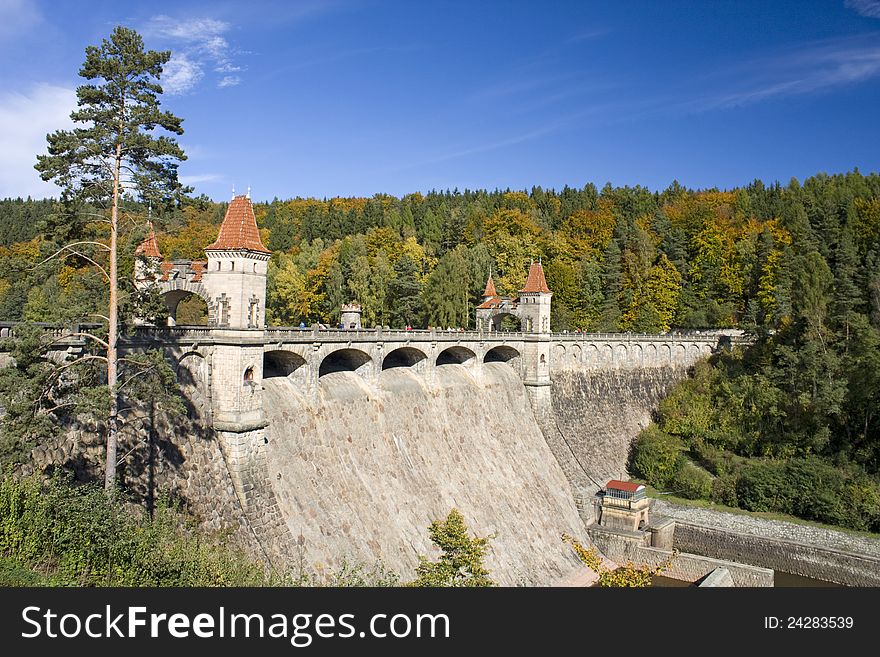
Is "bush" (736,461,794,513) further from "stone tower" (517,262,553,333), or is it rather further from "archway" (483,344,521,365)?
"archway" (483,344,521,365)

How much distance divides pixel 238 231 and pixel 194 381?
5.70 metres

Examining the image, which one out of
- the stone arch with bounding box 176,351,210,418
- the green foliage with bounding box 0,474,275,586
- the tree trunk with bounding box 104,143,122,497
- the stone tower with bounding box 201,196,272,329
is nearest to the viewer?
the green foliage with bounding box 0,474,275,586

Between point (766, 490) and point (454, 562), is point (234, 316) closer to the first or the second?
point (454, 562)

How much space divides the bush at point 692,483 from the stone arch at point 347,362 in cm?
2460

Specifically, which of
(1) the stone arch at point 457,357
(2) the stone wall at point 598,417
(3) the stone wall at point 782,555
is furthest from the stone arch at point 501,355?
(3) the stone wall at point 782,555

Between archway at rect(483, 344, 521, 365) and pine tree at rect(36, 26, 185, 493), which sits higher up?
pine tree at rect(36, 26, 185, 493)

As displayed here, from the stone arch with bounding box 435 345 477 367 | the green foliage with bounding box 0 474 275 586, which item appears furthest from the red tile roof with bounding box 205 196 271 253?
the stone arch with bounding box 435 345 477 367

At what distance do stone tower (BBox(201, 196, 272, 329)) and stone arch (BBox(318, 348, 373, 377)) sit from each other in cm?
824

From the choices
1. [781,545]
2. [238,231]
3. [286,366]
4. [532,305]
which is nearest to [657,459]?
[781,545]

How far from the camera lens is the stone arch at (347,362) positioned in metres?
32.0

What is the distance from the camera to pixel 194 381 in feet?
76.8

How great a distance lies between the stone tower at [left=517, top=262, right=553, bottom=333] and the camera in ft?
149

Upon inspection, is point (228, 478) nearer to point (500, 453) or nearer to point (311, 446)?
point (311, 446)
